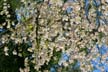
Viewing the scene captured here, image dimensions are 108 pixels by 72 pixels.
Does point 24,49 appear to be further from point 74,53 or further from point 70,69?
point 74,53

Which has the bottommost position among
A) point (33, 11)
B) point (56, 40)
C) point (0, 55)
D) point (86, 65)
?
point (0, 55)

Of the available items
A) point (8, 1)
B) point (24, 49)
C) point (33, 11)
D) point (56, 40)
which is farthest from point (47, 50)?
point (8, 1)

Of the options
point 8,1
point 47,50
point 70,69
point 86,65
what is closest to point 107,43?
point 86,65

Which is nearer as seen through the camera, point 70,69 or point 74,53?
point 74,53

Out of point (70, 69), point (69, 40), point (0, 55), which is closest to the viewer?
point (69, 40)

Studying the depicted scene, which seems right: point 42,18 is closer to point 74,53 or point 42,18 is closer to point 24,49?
point 74,53

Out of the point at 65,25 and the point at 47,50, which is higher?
the point at 65,25

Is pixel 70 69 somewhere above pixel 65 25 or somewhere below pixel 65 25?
below

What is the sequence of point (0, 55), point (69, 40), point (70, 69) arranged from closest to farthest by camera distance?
point (69, 40) → point (70, 69) → point (0, 55)

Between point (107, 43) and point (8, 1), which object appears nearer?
point (107, 43)
